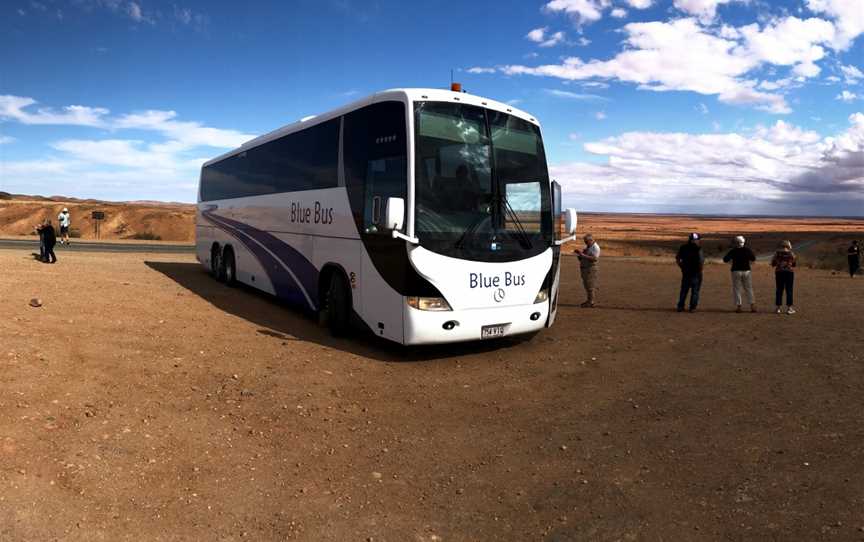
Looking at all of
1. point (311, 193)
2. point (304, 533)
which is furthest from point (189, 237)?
point (304, 533)

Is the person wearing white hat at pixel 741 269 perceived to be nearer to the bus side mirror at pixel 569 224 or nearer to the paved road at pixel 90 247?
the bus side mirror at pixel 569 224

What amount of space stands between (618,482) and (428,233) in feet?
14.4

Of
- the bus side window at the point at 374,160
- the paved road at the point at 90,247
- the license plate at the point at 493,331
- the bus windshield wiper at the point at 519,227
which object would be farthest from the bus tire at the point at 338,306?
the paved road at the point at 90,247

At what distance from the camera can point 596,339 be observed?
34.4 ft

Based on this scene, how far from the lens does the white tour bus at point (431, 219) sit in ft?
26.8

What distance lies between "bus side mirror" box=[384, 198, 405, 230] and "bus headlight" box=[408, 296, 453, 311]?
1084 millimetres

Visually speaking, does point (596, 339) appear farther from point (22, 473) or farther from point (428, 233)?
point (22, 473)

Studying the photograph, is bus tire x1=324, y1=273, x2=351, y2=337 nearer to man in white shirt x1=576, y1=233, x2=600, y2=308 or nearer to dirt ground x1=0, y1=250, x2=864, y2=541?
dirt ground x1=0, y1=250, x2=864, y2=541

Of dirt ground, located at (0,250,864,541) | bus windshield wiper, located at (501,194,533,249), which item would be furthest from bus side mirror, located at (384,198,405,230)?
dirt ground, located at (0,250,864,541)

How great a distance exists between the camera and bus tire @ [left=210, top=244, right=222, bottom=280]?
17.2 m

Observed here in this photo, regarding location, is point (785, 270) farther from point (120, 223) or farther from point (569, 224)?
point (120, 223)

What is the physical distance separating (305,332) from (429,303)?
326cm

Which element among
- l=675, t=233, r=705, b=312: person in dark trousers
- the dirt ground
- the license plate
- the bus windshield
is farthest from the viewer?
l=675, t=233, r=705, b=312: person in dark trousers

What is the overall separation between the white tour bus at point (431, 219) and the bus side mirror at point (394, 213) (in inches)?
0.7
